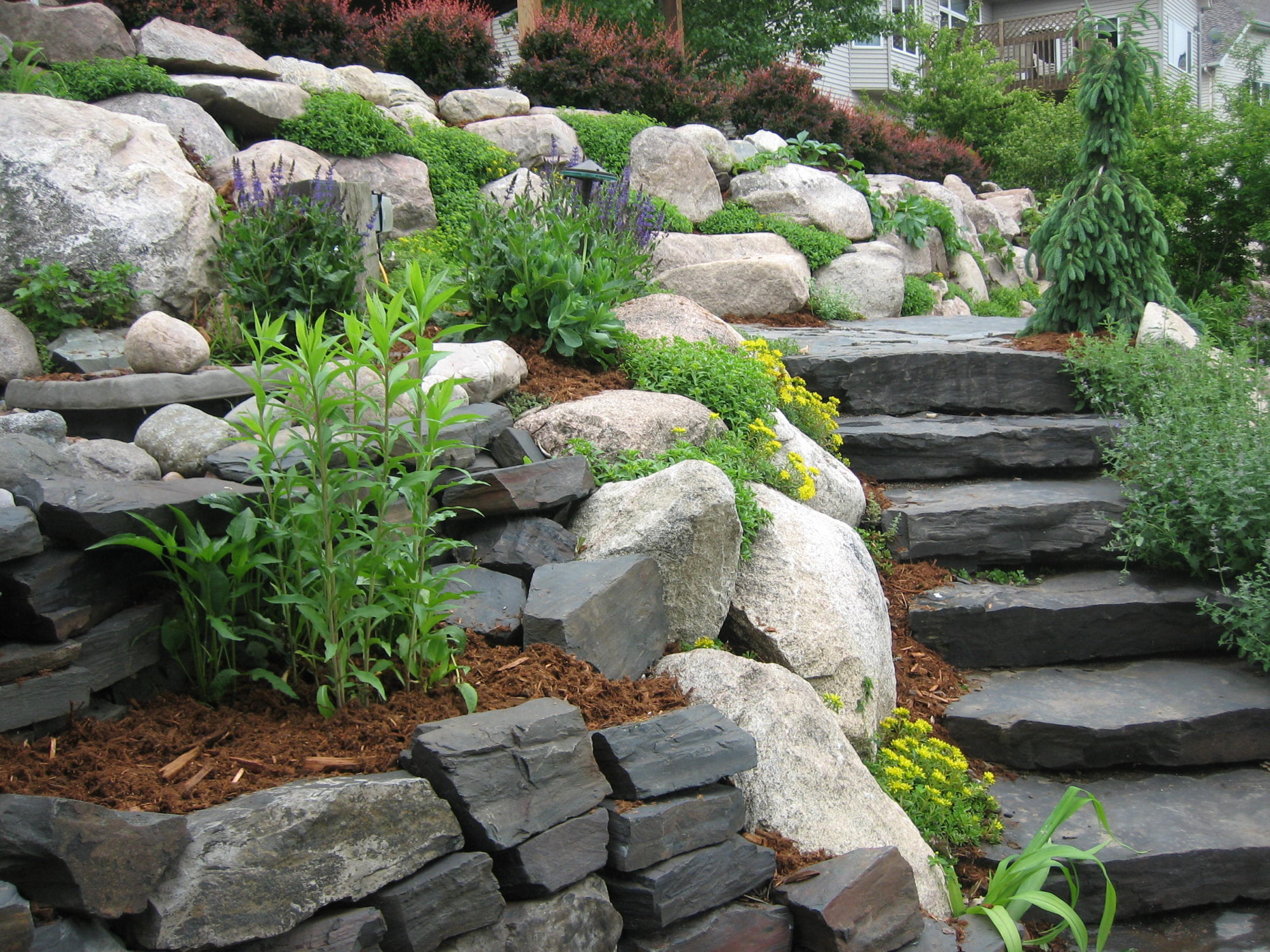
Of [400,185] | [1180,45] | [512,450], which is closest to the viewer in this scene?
[512,450]

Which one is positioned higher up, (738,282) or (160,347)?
(160,347)

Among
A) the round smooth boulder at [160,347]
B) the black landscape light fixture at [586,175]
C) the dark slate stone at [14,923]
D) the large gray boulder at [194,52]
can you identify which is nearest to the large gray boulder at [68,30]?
the large gray boulder at [194,52]

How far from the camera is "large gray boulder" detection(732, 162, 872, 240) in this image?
11.7 meters

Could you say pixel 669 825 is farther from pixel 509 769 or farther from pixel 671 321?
pixel 671 321

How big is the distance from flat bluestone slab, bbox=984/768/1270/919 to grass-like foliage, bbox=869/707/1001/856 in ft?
0.37

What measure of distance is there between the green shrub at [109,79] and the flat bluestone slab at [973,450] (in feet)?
21.5

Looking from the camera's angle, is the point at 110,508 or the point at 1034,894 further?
the point at 1034,894

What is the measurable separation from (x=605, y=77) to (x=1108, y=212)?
7358 millimetres

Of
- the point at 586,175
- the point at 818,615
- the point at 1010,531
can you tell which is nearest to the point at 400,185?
the point at 586,175

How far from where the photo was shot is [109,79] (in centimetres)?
811

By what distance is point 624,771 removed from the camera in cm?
283

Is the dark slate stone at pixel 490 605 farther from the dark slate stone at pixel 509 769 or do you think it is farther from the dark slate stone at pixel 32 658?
the dark slate stone at pixel 32 658

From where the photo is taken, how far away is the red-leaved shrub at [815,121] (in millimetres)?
14219

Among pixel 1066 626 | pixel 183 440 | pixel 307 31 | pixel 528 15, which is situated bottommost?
pixel 1066 626
